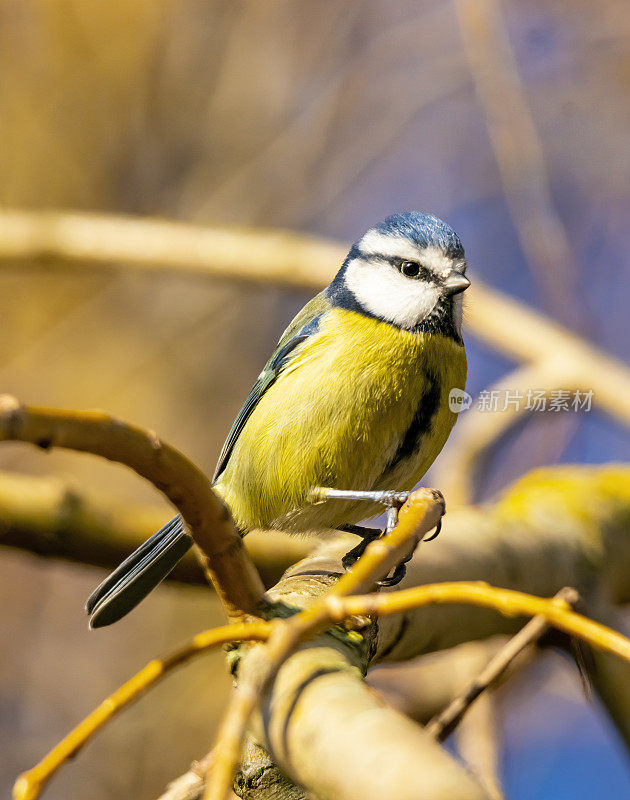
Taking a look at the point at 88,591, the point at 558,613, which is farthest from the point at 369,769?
the point at 88,591

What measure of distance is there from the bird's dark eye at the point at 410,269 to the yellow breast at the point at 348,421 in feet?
0.51

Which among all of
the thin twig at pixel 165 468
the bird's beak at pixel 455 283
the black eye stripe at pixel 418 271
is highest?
the black eye stripe at pixel 418 271

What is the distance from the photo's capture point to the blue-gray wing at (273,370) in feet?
6.77

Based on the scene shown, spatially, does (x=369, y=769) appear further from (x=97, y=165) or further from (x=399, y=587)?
(x=97, y=165)

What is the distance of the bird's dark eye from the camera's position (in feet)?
6.61

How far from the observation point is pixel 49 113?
4.12m

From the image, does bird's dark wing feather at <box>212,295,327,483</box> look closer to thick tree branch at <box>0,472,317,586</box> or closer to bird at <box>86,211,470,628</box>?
bird at <box>86,211,470,628</box>

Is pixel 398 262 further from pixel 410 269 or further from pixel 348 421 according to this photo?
pixel 348 421

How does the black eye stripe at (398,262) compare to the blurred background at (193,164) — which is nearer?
the black eye stripe at (398,262)

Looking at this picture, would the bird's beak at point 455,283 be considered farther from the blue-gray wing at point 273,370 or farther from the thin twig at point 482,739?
the thin twig at point 482,739

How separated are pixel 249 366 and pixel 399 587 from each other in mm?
2415

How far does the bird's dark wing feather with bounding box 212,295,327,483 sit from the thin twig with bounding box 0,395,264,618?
3.04ft
